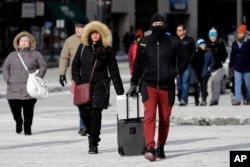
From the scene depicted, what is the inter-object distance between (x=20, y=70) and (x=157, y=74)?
181 inches

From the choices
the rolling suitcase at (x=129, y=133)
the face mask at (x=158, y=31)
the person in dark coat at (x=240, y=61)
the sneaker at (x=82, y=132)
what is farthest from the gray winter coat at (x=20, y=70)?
the person in dark coat at (x=240, y=61)

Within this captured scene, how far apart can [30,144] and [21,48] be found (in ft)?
7.02

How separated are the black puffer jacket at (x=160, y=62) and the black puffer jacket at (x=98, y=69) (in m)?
0.88

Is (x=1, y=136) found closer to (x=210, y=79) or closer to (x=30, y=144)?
(x=30, y=144)

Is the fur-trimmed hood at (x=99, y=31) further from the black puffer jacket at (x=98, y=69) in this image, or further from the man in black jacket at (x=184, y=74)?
the man in black jacket at (x=184, y=74)

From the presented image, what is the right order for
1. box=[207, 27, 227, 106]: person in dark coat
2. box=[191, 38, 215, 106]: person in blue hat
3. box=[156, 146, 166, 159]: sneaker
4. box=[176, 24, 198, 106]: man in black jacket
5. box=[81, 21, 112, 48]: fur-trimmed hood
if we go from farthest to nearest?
box=[207, 27, 227, 106]: person in dark coat
box=[191, 38, 215, 106]: person in blue hat
box=[176, 24, 198, 106]: man in black jacket
box=[81, 21, 112, 48]: fur-trimmed hood
box=[156, 146, 166, 159]: sneaker

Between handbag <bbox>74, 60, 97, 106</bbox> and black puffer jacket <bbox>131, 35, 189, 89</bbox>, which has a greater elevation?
black puffer jacket <bbox>131, 35, 189, 89</bbox>

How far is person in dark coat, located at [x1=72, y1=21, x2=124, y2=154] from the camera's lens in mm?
13359

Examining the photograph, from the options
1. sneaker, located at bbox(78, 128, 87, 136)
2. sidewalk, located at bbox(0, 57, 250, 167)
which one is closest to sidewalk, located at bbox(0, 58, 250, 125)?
sidewalk, located at bbox(0, 57, 250, 167)

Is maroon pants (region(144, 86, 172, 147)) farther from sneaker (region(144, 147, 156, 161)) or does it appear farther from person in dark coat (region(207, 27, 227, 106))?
person in dark coat (region(207, 27, 227, 106))

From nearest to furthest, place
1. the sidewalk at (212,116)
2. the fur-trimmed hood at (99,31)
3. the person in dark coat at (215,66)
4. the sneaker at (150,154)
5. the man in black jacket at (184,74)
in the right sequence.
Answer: the sneaker at (150,154) → the fur-trimmed hood at (99,31) → the sidewalk at (212,116) → the man in black jacket at (184,74) → the person in dark coat at (215,66)

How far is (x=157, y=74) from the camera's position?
12383 millimetres

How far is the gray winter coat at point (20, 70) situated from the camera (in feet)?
53.7

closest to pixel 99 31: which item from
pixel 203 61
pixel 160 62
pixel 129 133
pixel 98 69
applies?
pixel 98 69
